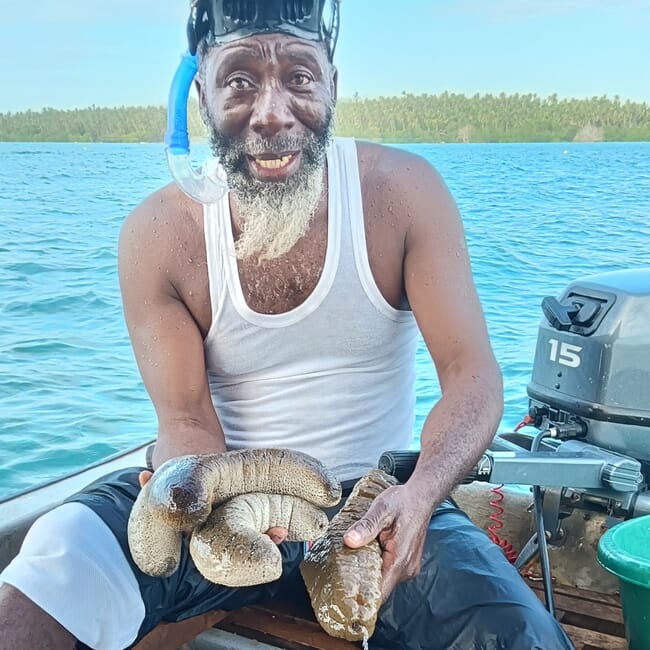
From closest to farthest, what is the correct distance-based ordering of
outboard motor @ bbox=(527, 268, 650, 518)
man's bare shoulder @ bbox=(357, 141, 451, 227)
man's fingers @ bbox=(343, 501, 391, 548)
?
man's fingers @ bbox=(343, 501, 391, 548), man's bare shoulder @ bbox=(357, 141, 451, 227), outboard motor @ bbox=(527, 268, 650, 518)

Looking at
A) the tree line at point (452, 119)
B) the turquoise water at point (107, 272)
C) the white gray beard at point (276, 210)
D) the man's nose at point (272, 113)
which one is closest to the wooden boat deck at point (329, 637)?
the white gray beard at point (276, 210)

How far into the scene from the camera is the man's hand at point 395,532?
1.35m

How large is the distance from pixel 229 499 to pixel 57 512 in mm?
468

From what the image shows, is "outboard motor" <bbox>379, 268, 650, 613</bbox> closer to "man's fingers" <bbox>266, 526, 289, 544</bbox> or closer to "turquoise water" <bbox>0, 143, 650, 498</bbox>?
"man's fingers" <bbox>266, 526, 289, 544</bbox>

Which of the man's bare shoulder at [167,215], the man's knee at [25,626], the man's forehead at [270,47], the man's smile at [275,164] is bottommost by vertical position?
the man's knee at [25,626]

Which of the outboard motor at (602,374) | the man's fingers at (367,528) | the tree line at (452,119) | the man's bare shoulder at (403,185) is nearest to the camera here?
the man's fingers at (367,528)

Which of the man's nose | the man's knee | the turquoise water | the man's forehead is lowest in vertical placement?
the turquoise water

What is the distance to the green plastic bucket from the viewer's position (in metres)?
1.65

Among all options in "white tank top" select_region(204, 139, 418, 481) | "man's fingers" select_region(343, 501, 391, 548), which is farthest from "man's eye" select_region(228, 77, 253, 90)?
"man's fingers" select_region(343, 501, 391, 548)

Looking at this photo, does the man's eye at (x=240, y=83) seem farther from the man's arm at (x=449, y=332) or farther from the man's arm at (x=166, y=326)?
the man's arm at (x=449, y=332)

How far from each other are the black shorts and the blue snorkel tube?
66 centimetres

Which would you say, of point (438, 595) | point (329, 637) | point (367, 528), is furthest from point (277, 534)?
point (329, 637)

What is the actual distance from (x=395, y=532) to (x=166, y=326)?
78 cm

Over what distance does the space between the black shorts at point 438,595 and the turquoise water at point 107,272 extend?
2.86m
